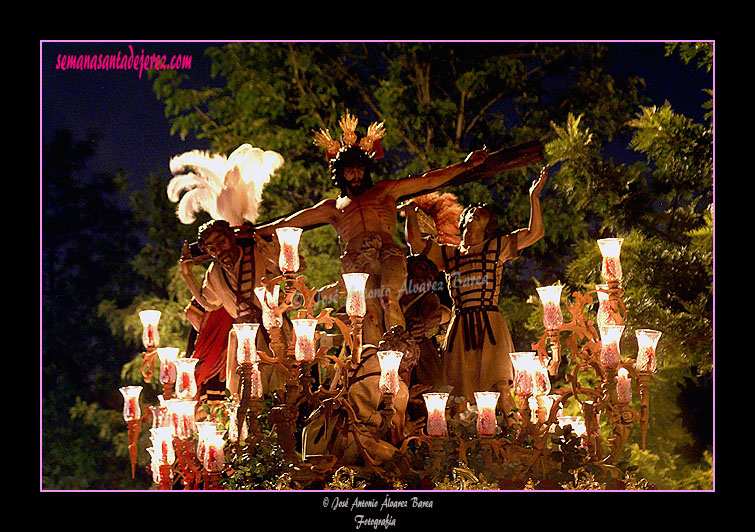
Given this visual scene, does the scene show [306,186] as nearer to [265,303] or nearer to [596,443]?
[265,303]

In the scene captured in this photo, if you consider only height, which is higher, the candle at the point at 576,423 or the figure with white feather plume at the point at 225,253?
the figure with white feather plume at the point at 225,253

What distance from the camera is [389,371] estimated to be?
7445 mm

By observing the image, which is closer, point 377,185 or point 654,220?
point 377,185

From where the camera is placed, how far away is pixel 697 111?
11836mm

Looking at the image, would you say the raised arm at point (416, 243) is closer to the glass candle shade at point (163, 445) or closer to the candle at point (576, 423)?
the candle at point (576, 423)

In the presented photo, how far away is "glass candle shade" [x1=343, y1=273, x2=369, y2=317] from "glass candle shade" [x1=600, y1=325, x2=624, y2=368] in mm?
1574

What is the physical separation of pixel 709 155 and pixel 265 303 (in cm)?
490

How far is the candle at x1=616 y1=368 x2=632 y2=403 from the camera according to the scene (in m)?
7.71

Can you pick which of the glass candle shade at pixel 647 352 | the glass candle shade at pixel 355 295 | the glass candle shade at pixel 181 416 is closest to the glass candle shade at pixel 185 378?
the glass candle shade at pixel 181 416

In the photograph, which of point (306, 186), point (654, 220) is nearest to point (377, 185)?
point (654, 220)

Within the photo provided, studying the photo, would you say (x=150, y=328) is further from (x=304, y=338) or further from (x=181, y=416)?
(x=304, y=338)

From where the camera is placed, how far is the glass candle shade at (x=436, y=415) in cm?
741
